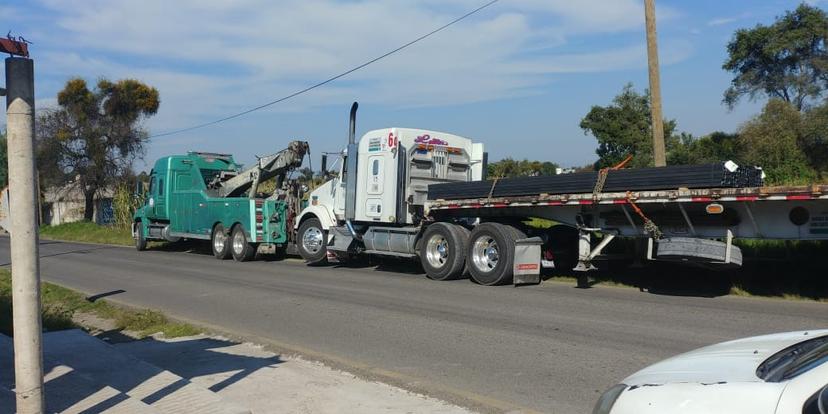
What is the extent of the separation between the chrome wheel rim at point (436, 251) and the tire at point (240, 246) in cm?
743

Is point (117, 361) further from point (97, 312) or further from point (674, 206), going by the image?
point (674, 206)

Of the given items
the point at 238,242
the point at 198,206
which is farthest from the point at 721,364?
the point at 198,206

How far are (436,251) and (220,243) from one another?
9.35 metres

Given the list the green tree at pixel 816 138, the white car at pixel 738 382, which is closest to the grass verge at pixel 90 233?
the green tree at pixel 816 138

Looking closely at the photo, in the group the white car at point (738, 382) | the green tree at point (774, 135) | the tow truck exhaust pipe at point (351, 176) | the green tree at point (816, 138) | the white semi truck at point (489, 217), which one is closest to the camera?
the white car at point (738, 382)

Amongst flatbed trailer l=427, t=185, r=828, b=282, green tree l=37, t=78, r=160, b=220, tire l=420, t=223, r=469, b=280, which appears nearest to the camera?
flatbed trailer l=427, t=185, r=828, b=282

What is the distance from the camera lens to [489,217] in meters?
15.3

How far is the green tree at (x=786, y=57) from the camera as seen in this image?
1631 inches

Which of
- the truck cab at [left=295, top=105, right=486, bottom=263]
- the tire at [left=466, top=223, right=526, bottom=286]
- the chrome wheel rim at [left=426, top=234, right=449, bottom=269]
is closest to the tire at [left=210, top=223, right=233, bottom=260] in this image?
the truck cab at [left=295, top=105, right=486, bottom=263]

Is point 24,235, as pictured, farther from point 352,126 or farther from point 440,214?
point 352,126

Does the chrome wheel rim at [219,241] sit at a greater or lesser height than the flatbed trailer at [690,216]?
lesser

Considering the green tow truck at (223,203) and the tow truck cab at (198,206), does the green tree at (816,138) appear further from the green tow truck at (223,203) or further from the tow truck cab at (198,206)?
the tow truck cab at (198,206)

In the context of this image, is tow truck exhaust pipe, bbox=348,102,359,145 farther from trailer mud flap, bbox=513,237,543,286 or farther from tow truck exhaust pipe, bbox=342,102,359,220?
trailer mud flap, bbox=513,237,543,286

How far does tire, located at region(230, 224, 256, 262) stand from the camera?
2106 cm
